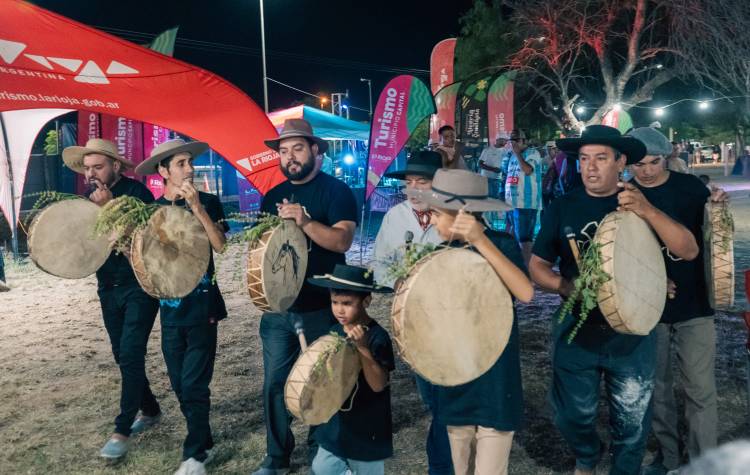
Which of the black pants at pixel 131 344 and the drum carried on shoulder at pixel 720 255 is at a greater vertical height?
the drum carried on shoulder at pixel 720 255

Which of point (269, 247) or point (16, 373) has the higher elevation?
point (269, 247)

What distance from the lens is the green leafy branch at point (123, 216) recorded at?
370 centimetres

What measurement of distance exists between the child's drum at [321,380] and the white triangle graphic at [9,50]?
441cm

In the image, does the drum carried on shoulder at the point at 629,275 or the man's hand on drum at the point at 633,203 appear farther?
the man's hand on drum at the point at 633,203

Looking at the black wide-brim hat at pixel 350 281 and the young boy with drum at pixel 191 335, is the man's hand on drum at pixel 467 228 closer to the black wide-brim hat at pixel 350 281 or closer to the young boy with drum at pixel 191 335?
the black wide-brim hat at pixel 350 281

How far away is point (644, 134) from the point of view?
153 inches

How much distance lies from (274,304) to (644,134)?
250 centimetres

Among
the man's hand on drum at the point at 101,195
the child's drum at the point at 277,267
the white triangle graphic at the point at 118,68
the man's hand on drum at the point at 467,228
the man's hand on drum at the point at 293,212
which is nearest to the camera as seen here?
the man's hand on drum at the point at 467,228

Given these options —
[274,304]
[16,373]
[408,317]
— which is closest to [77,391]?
[16,373]

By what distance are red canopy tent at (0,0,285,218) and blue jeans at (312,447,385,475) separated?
174 inches

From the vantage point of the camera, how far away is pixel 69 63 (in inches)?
239

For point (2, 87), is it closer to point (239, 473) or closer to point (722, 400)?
point (239, 473)

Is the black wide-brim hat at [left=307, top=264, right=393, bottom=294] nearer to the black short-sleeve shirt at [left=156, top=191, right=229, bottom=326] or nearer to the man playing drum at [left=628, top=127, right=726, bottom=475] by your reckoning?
the black short-sleeve shirt at [left=156, top=191, right=229, bottom=326]

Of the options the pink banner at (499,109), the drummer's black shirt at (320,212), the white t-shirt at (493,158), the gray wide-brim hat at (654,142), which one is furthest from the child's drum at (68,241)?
the pink banner at (499,109)
